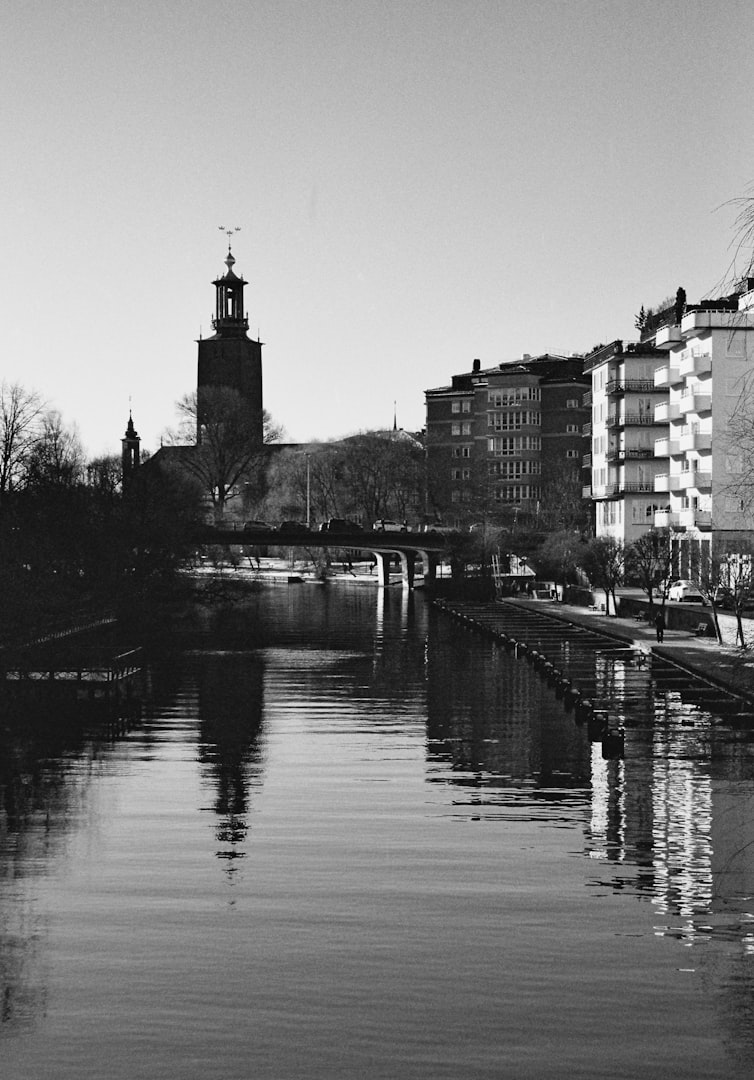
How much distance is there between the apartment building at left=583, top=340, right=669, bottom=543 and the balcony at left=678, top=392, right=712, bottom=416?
1002cm

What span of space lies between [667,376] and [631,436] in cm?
1002

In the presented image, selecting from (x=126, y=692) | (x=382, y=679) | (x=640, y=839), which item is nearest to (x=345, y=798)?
(x=640, y=839)

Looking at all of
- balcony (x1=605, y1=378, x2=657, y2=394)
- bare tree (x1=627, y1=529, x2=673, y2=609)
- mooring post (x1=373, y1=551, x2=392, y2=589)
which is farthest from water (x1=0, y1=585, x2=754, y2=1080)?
mooring post (x1=373, y1=551, x2=392, y2=589)

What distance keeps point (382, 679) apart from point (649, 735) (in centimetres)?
2388

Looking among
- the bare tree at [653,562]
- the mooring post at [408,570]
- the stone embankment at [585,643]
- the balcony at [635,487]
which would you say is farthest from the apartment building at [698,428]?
the mooring post at [408,570]

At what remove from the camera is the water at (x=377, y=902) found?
21.2 metres

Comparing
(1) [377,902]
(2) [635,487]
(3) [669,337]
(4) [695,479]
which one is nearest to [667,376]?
(3) [669,337]

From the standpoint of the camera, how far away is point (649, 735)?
161ft

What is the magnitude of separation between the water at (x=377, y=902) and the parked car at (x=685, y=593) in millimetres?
47375

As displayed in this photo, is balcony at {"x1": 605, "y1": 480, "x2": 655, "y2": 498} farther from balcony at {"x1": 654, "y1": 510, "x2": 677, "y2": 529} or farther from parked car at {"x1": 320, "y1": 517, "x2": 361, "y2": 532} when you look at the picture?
parked car at {"x1": 320, "y1": 517, "x2": 361, "y2": 532}

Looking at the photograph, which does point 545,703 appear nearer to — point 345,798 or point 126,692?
point 126,692

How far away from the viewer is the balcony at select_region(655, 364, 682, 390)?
379ft

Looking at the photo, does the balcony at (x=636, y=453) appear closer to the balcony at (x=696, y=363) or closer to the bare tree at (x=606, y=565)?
the bare tree at (x=606, y=565)

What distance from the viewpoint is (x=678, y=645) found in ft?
247
